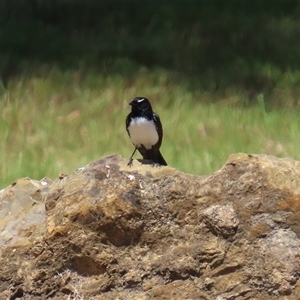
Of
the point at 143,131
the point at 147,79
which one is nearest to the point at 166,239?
the point at 143,131

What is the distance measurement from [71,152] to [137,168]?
3447 mm

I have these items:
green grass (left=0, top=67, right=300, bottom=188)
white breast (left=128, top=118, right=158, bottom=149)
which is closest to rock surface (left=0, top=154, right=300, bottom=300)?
white breast (left=128, top=118, right=158, bottom=149)

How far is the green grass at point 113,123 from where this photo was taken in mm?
7820

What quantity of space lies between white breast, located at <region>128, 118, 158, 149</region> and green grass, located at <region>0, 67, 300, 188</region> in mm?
853

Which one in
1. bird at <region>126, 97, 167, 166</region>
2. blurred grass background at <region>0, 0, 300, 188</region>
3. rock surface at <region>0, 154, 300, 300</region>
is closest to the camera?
rock surface at <region>0, 154, 300, 300</region>

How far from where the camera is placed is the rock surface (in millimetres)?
4414

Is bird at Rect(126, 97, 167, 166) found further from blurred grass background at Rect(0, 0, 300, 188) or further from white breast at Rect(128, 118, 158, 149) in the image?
blurred grass background at Rect(0, 0, 300, 188)

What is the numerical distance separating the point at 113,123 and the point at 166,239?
14.8 feet

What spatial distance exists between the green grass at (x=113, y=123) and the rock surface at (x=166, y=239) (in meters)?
2.69

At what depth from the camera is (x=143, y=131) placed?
6.54m

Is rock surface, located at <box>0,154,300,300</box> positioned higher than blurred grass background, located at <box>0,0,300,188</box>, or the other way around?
blurred grass background, located at <box>0,0,300,188</box>

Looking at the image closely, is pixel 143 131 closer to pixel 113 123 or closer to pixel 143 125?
pixel 143 125

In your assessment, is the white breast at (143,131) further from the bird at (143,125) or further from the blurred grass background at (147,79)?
the blurred grass background at (147,79)

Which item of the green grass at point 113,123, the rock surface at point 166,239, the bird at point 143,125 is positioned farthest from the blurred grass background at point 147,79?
the rock surface at point 166,239
